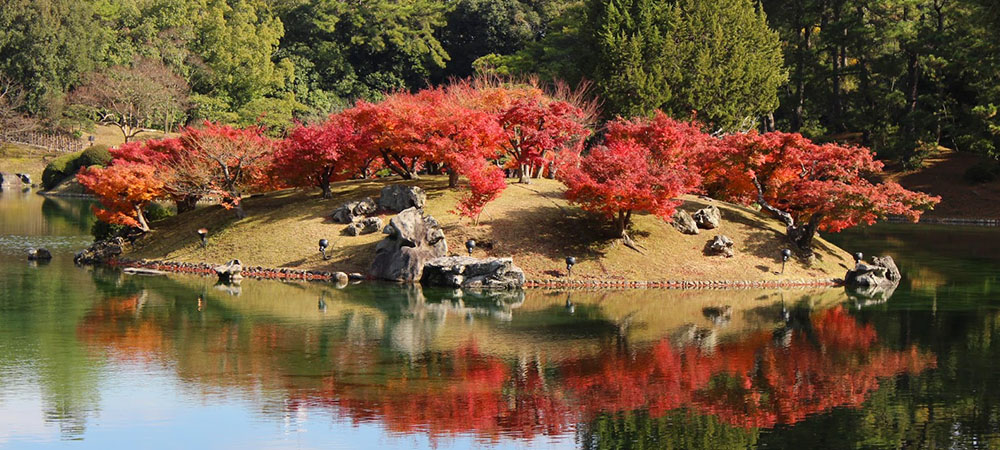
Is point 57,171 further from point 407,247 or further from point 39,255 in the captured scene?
point 407,247

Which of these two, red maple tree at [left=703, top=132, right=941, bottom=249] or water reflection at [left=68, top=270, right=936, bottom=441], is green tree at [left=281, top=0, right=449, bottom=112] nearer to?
red maple tree at [left=703, top=132, right=941, bottom=249]

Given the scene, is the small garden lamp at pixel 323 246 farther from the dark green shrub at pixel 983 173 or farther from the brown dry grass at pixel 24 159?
the brown dry grass at pixel 24 159

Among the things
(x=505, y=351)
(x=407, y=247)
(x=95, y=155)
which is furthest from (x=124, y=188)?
(x=95, y=155)

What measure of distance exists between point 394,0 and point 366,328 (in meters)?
74.9

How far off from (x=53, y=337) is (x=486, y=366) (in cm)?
1083

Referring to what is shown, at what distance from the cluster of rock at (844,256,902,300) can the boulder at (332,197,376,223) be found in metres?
17.6

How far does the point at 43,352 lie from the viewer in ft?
79.3

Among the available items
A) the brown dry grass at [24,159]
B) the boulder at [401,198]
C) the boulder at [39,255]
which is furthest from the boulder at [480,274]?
the brown dry grass at [24,159]

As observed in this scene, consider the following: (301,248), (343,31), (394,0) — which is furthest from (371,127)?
(394,0)

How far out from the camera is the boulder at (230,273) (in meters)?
35.9

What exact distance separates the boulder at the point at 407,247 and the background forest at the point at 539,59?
19.4 metres

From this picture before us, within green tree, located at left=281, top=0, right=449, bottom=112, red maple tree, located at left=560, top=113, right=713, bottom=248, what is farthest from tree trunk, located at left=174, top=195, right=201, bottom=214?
green tree, located at left=281, top=0, right=449, bottom=112

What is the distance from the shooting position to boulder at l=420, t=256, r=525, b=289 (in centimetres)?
3556

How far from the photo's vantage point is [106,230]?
42.9m
